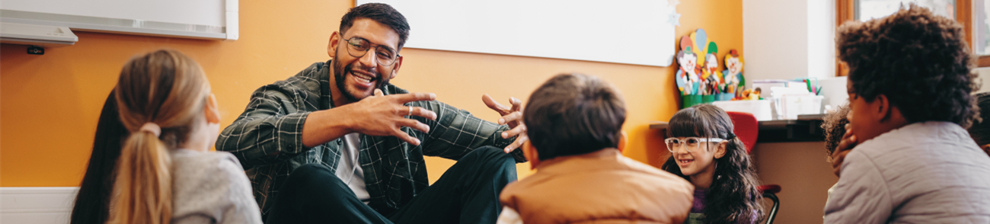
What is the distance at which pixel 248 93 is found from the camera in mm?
2115

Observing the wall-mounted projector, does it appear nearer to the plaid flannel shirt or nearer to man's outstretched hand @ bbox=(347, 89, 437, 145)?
the plaid flannel shirt

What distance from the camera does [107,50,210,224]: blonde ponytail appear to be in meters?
0.91

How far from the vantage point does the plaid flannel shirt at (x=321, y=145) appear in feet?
4.45

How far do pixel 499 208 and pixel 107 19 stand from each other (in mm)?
1412

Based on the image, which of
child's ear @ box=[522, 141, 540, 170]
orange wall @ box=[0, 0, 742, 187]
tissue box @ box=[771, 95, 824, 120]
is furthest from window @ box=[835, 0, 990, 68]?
child's ear @ box=[522, 141, 540, 170]

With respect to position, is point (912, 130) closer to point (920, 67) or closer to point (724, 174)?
point (920, 67)

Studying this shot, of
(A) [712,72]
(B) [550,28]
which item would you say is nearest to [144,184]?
(B) [550,28]

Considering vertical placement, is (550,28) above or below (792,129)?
above

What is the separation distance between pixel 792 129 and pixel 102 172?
2.78 meters

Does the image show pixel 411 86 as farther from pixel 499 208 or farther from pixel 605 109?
pixel 605 109

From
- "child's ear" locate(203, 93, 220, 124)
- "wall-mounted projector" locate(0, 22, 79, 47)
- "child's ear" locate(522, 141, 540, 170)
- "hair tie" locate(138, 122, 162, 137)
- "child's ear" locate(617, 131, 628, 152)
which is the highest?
"wall-mounted projector" locate(0, 22, 79, 47)

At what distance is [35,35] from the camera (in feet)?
5.59

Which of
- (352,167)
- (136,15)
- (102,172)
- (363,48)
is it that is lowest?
(352,167)

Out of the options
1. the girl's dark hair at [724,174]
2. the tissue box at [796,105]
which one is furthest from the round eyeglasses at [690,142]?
the tissue box at [796,105]
